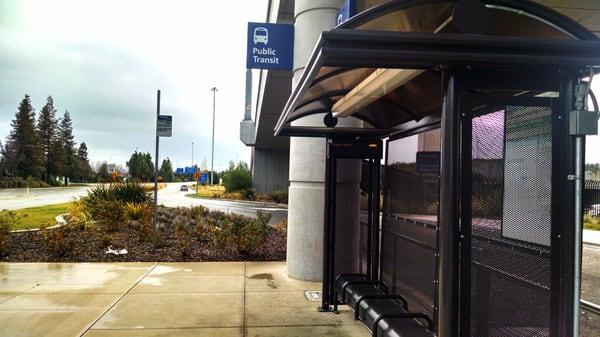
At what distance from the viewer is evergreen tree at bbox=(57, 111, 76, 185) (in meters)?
78.7

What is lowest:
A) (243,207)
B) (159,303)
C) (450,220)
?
(243,207)

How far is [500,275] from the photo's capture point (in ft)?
9.40

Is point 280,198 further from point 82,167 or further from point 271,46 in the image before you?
point 82,167

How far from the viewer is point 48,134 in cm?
7625

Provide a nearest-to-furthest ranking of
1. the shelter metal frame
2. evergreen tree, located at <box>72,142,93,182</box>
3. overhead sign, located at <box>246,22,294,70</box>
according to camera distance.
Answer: the shelter metal frame
overhead sign, located at <box>246,22,294,70</box>
evergreen tree, located at <box>72,142,93,182</box>

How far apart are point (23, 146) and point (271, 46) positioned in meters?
74.5

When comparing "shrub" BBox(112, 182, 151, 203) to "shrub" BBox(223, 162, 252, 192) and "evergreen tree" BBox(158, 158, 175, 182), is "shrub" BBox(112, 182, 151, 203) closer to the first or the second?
"shrub" BBox(223, 162, 252, 192)

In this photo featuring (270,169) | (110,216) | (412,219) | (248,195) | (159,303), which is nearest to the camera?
(412,219)

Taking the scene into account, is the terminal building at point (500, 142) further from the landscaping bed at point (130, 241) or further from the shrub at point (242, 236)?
the landscaping bed at point (130, 241)

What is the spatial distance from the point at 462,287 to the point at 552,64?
4.63 ft

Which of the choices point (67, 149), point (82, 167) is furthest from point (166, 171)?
point (67, 149)

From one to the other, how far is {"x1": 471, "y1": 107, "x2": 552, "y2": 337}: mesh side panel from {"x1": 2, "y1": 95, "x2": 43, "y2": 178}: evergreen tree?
3095 inches

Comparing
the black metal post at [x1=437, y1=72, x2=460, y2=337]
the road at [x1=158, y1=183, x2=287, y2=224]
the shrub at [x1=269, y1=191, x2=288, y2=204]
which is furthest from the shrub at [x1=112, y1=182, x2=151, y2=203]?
the shrub at [x1=269, y1=191, x2=288, y2=204]

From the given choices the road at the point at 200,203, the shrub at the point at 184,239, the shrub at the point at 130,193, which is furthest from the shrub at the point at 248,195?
the shrub at the point at 184,239
